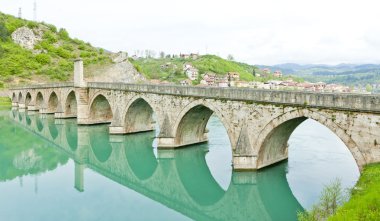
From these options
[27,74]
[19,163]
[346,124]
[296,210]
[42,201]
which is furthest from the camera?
[27,74]

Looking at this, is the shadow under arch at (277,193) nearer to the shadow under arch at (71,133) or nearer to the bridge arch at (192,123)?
the bridge arch at (192,123)

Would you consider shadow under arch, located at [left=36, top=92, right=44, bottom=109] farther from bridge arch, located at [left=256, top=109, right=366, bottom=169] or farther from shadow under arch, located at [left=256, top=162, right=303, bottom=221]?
shadow under arch, located at [left=256, top=162, right=303, bottom=221]

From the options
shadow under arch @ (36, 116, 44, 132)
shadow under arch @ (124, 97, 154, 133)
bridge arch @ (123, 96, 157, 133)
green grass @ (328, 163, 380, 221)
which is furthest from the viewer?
shadow under arch @ (36, 116, 44, 132)

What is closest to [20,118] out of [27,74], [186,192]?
[27,74]

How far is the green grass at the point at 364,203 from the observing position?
770cm

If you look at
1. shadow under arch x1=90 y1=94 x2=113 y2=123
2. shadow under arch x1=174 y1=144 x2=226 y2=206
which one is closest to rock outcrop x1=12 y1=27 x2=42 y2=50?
shadow under arch x1=90 y1=94 x2=113 y2=123

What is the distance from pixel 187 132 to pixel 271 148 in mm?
7571

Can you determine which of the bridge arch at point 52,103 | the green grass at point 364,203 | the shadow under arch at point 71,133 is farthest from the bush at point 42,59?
the green grass at point 364,203

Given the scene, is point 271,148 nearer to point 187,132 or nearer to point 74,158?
point 187,132

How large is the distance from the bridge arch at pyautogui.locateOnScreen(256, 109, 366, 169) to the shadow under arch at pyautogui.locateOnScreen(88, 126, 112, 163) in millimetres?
12233

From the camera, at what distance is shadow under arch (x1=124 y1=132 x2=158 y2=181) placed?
21.2 metres

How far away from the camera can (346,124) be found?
43.8 feet

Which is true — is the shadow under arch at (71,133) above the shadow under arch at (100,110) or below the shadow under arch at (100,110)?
below

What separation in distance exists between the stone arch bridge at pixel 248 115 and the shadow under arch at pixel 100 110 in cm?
227
